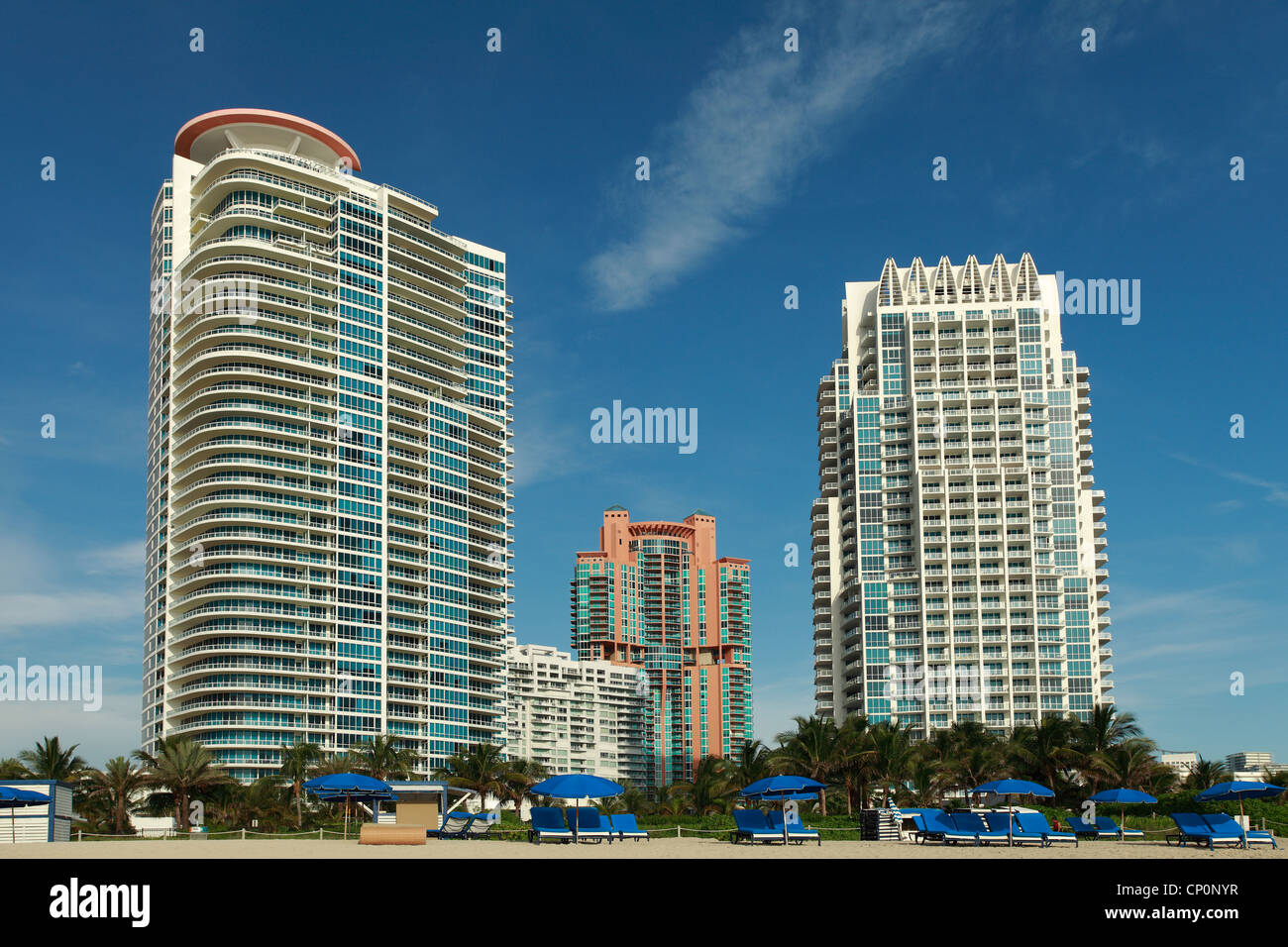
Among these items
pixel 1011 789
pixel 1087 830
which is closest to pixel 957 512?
pixel 1087 830

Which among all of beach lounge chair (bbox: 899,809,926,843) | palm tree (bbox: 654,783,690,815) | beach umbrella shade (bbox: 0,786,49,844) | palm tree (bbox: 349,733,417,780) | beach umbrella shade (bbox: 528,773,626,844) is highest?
beach umbrella shade (bbox: 528,773,626,844)

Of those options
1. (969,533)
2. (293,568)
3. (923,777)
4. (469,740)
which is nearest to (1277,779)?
(923,777)

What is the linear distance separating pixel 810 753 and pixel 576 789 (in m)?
34.7

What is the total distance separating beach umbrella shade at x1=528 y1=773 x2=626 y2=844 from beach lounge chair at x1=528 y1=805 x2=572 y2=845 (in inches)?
50.2

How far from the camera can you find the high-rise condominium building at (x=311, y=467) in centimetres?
11556

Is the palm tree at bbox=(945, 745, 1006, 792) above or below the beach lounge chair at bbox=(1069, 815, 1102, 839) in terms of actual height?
below

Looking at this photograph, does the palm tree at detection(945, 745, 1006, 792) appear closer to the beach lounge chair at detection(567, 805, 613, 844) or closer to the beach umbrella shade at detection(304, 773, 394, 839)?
the beach lounge chair at detection(567, 805, 613, 844)

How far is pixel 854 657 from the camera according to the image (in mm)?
129750

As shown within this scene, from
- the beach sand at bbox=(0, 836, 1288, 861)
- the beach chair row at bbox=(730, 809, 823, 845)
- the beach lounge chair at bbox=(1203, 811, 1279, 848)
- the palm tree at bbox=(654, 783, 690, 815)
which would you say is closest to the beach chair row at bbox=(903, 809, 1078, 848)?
the beach sand at bbox=(0, 836, 1288, 861)

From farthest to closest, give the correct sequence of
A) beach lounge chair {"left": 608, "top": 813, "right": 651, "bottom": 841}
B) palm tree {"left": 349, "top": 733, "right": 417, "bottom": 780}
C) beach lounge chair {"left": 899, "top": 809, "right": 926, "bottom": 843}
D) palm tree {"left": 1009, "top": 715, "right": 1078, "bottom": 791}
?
palm tree {"left": 349, "top": 733, "right": 417, "bottom": 780} → palm tree {"left": 1009, "top": 715, "right": 1078, "bottom": 791} → beach lounge chair {"left": 608, "top": 813, "right": 651, "bottom": 841} → beach lounge chair {"left": 899, "top": 809, "right": 926, "bottom": 843}

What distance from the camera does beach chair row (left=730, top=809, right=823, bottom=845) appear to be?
41.0 meters

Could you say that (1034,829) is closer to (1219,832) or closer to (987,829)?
(987,829)
